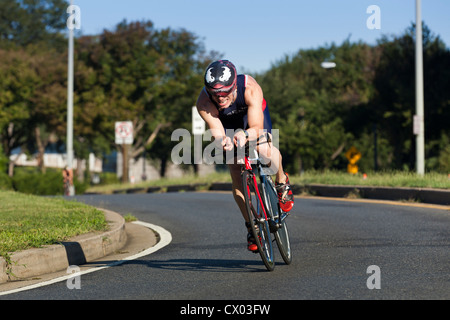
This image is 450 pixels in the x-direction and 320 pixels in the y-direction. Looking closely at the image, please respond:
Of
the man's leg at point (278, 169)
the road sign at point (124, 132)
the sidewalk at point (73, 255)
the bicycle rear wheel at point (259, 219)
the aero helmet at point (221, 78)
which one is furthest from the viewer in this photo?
the road sign at point (124, 132)

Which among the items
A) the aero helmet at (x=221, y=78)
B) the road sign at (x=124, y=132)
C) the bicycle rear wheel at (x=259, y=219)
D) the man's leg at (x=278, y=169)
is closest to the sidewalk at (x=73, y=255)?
the bicycle rear wheel at (x=259, y=219)

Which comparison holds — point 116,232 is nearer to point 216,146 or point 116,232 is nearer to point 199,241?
point 199,241

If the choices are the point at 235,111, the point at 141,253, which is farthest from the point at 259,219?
the point at 141,253

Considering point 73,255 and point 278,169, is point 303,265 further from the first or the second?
point 73,255

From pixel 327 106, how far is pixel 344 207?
34.6 meters

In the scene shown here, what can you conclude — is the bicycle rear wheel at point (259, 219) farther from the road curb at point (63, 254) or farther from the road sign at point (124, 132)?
the road sign at point (124, 132)

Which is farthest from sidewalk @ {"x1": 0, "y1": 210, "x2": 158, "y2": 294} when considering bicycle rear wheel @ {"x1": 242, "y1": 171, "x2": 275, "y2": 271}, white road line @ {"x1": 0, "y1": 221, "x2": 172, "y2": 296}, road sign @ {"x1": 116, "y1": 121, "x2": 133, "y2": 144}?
road sign @ {"x1": 116, "y1": 121, "x2": 133, "y2": 144}

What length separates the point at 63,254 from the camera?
7.55m

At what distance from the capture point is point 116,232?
916 centimetres

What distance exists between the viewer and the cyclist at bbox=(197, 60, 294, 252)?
239 inches

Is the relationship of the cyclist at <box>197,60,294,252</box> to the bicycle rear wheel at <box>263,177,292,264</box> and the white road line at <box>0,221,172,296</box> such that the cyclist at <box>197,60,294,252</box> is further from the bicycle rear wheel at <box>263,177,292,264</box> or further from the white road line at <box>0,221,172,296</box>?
the white road line at <box>0,221,172,296</box>

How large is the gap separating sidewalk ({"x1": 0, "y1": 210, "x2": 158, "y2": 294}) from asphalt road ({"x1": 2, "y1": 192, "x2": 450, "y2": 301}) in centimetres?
43

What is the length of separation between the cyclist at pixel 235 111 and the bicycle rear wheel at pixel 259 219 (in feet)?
0.83

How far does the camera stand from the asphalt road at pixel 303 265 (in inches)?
215
